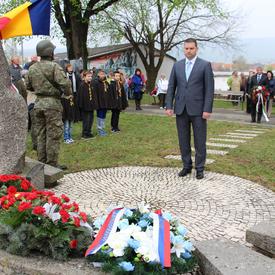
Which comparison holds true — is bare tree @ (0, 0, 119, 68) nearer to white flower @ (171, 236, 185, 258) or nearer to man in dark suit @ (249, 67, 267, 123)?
man in dark suit @ (249, 67, 267, 123)

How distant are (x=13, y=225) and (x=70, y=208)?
0.45 metres

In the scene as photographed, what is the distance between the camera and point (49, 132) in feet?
22.6

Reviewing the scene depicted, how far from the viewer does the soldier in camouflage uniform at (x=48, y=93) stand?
6684 millimetres

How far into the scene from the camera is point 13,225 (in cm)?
334

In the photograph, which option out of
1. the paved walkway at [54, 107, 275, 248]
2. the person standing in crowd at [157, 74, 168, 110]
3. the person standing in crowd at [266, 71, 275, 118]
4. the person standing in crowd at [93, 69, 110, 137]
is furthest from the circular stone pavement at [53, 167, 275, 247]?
the person standing in crowd at [157, 74, 168, 110]

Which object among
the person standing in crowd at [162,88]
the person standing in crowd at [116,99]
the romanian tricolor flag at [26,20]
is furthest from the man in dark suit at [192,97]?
the person standing in crowd at [162,88]

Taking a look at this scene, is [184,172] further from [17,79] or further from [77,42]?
[77,42]

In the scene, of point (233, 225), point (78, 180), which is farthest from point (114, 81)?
point (233, 225)

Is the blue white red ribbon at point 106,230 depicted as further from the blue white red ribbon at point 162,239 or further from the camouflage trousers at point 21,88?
the camouflage trousers at point 21,88

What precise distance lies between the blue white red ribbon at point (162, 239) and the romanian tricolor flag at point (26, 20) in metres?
3.44

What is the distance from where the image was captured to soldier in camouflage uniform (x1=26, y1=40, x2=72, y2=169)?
6.68 metres

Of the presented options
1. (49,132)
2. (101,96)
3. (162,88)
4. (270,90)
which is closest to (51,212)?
(49,132)

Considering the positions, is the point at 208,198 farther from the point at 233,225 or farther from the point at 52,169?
the point at 52,169

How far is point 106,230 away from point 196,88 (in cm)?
369
